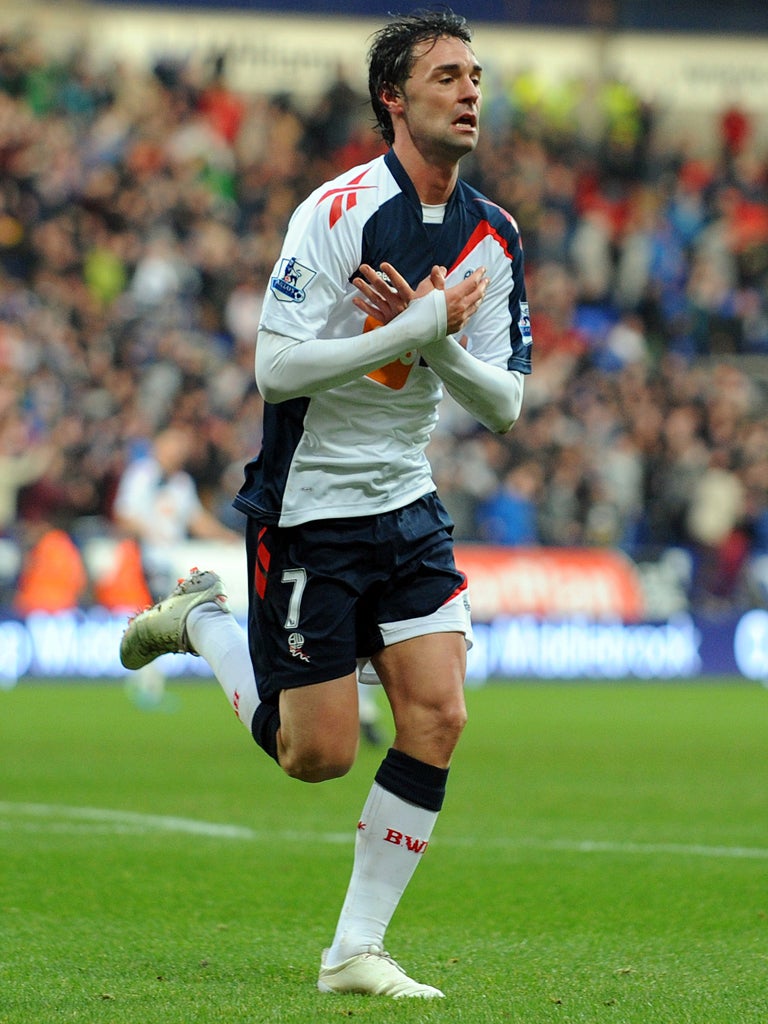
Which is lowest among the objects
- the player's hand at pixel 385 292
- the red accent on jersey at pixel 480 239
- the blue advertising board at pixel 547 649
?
the blue advertising board at pixel 547 649

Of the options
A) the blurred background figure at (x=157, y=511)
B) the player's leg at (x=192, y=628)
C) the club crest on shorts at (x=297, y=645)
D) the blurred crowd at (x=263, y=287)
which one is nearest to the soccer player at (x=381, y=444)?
the club crest on shorts at (x=297, y=645)

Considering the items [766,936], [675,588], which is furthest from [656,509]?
[766,936]

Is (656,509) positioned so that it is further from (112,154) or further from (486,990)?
(486,990)

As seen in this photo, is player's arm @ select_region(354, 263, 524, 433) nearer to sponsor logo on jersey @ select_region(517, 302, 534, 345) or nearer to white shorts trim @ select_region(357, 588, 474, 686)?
sponsor logo on jersey @ select_region(517, 302, 534, 345)

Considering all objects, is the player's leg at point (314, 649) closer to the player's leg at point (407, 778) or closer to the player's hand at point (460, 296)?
the player's leg at point (407, 778)

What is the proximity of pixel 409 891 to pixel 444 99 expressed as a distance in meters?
2.90

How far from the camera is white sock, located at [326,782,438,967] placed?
4684 millimetres

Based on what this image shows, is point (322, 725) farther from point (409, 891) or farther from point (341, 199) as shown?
point (409, 891)

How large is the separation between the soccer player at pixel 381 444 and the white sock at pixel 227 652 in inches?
2.2

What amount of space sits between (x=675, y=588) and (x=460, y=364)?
13.7m

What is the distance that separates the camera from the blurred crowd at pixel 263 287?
1719 cm

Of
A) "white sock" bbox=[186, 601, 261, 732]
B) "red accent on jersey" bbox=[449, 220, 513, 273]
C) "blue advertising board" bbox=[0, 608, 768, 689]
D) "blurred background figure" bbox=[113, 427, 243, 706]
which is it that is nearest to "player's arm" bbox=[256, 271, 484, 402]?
"red accent on jersey" bbox=[449, 220, 513, 273]

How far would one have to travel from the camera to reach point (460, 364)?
15.4 feet

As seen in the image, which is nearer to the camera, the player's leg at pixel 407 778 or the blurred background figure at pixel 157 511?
the player's leg at pixel 407 778
